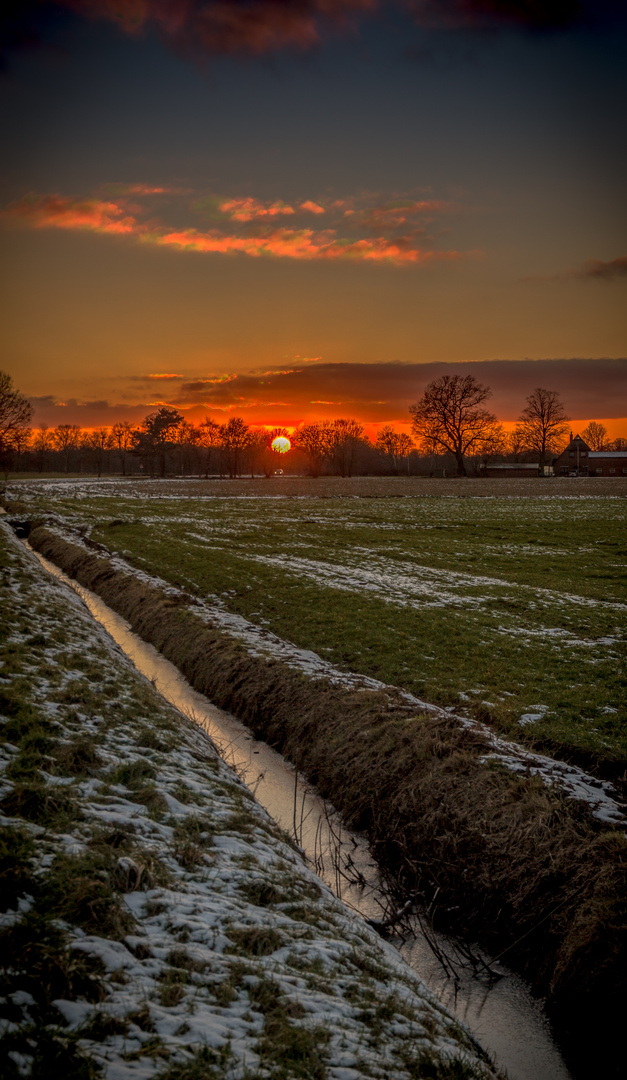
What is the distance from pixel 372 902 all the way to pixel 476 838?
149 cm

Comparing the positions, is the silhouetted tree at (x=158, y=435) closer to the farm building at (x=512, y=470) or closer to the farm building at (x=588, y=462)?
the farm building at (x=512, y=470)

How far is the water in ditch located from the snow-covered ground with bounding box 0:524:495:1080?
1.72 ft

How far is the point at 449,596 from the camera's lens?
715 inches

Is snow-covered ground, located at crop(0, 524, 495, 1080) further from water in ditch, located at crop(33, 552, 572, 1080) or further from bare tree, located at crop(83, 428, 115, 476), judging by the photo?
bare tree, located at crop(83, 428, 115, 476)

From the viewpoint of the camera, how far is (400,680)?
38.8 ft

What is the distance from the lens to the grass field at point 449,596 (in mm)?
10758

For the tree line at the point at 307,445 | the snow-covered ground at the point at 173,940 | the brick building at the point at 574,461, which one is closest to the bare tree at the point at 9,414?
the tree line at the point at 307,445

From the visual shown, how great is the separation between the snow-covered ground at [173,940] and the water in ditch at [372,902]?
53 centimetres

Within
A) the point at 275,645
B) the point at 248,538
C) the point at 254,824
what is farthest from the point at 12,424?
the point at 254,824

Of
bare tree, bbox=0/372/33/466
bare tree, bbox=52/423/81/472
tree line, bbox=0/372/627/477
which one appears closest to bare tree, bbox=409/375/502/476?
tree line, bbox=0/372/627/477

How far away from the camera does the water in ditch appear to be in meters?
5.46

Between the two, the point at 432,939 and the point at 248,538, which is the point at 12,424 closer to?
the point at 248,538

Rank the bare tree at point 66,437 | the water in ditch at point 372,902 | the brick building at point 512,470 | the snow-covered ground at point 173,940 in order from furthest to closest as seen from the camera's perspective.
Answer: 1. the bare tree at point 66,437
2. the brick building at point 512,470
3. the water in ditch at point 372,902
4. the snow-covered ground at point 173,940

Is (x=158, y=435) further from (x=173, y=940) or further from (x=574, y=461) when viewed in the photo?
(x=173, y=940)
